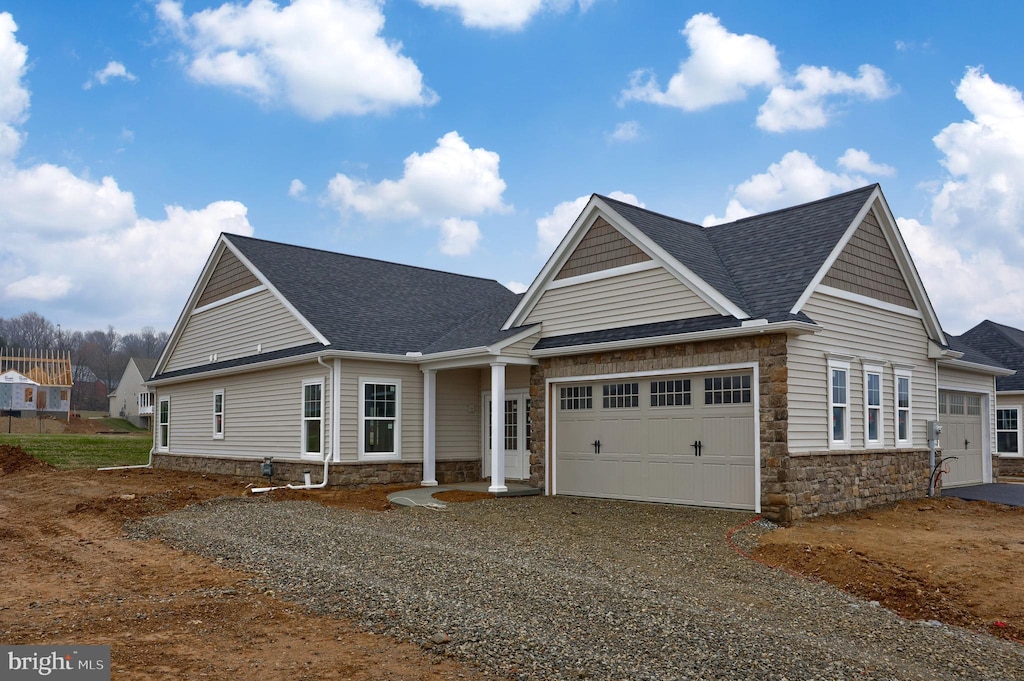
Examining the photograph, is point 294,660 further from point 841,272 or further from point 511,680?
point 841,272

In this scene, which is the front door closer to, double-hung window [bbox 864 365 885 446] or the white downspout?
the white downspout

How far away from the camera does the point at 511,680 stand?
5.57 metres

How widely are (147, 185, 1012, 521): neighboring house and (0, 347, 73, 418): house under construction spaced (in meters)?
42.0

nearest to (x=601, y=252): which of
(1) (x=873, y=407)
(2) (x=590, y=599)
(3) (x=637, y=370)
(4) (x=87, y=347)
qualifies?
(3) (x=637, y=370)

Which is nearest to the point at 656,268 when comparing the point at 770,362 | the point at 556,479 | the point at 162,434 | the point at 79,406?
the point at 770,362

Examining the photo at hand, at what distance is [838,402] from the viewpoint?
13.8m

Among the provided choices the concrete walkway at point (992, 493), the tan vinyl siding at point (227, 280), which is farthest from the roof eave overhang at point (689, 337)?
the tan vinyl siding at point (227, 280)

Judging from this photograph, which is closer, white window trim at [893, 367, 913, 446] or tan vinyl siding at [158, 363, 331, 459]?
white window trim at [893, 367, 913, 446]

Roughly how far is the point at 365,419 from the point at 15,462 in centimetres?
1251

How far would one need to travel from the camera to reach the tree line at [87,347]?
87500 mm

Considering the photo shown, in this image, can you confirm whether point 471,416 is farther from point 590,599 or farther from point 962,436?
point 590,599

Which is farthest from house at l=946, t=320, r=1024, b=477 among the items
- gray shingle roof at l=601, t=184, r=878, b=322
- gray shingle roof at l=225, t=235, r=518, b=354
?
gray shingle roof at l=225, t=235, r=518, b=354

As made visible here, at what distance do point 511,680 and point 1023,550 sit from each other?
26.5ft

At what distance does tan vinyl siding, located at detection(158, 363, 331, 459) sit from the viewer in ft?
60.6
